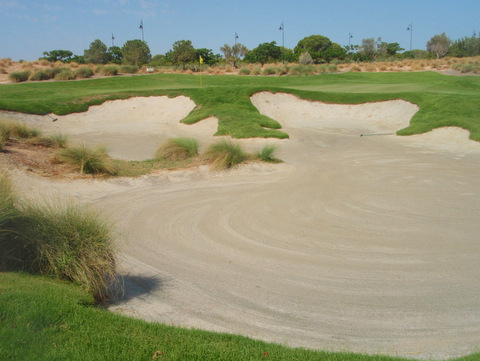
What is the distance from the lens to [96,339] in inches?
173

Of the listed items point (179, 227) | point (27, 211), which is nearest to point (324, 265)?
point (179, 227)

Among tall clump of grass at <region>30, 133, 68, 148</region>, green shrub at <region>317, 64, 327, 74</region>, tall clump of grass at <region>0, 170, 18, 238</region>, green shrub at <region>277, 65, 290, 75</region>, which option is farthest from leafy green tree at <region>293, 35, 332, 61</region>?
tall clump of grass at <region>0, 170, 18, 238</region>

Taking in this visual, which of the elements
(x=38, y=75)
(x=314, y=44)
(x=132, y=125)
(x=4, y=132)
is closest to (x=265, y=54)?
(x=314, y=44)

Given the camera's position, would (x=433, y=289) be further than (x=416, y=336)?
Yes

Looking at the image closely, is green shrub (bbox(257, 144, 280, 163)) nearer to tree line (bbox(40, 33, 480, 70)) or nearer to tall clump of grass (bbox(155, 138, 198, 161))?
tall clump of grass (bbox(155, 138, 198, 161))

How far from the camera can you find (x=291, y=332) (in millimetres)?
5906

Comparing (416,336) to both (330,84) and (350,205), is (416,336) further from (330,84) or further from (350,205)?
(330,84)

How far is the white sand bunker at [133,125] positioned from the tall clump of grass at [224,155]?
3357 mm

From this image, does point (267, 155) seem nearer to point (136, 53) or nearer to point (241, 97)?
point (241, 97)

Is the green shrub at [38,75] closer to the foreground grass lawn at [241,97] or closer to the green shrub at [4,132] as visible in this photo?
the foreground grass lawn at [241,97]

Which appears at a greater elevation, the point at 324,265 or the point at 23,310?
the point at 23,310

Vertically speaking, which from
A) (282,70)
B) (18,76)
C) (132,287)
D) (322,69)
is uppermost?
(18,76)

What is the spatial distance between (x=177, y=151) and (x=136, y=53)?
53.6 meters

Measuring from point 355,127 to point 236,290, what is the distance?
2088 cm
